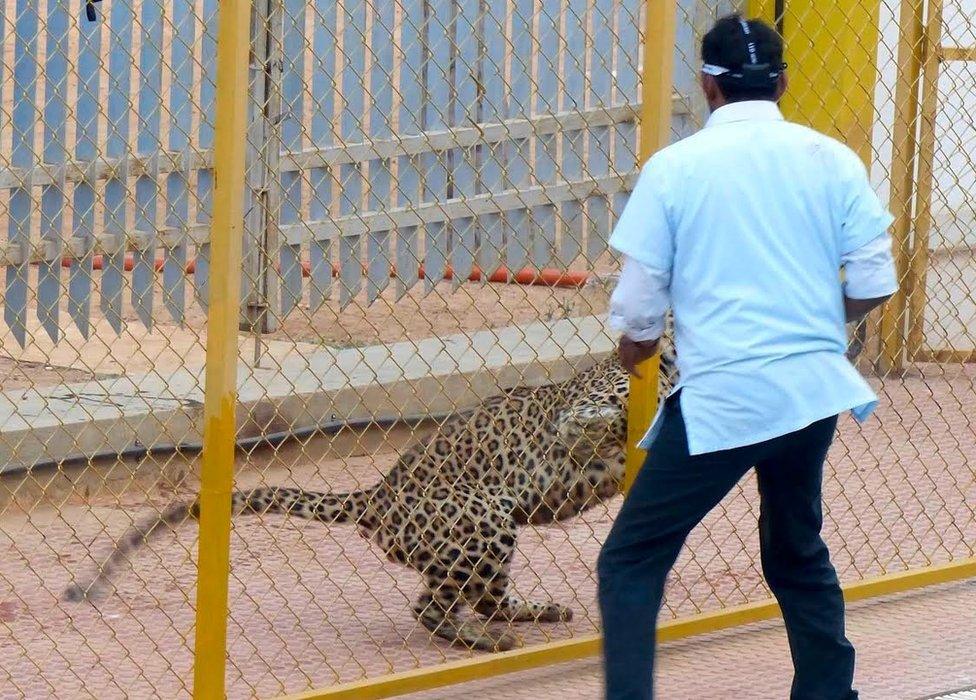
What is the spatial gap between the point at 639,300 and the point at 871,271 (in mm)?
551

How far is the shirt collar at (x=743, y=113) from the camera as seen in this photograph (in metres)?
3.45

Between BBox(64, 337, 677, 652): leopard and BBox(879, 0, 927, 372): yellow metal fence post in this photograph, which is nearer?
BBox(64, 337, 677, 652): leopard

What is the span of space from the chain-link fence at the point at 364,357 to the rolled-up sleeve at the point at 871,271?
1.20 meters

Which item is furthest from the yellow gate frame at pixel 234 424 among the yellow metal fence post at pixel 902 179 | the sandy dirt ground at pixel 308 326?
the yellow metal fence post at pixel 902 179

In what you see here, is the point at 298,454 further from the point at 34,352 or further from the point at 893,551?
the point at 893,551

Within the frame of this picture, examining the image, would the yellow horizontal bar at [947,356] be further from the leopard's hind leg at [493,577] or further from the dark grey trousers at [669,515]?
the dark grey trousers at [669,515]

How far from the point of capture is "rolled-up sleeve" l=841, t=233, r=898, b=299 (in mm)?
3480

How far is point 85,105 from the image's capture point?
7254 millimetres

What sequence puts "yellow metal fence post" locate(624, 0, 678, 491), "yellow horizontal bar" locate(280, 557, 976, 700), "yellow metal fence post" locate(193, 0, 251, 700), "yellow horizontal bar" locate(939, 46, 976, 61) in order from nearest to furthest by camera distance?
"yellow metal fence post" locate(193, 0, 251, 700), "yellow horizontal bar" locate(280, 557, 976, 700), "yellow metal fence post" locate(624, 0, 678, 491), "yellow horizontal bar" locate(939, 46, 976, 61)

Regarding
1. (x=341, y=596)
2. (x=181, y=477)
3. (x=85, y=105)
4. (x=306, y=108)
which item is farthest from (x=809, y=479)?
(x=306, y=108)

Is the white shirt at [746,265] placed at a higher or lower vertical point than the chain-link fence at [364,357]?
higher

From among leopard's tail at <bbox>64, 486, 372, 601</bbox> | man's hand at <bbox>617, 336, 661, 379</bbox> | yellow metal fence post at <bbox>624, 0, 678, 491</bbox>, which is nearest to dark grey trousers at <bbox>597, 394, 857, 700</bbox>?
man's hand at <bbox>617, 336, 661, 379</bbox>

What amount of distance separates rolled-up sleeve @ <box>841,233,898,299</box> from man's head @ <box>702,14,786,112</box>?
42cm

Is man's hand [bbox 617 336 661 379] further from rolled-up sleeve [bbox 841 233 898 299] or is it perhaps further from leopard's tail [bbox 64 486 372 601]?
leopard's tail [bbox 64 486 372 601]
